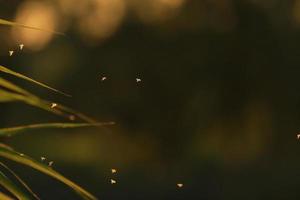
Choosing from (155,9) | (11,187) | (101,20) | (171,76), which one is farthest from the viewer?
(171,76)

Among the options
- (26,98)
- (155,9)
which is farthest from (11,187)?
(155,9)

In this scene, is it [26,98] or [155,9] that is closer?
[26,98]

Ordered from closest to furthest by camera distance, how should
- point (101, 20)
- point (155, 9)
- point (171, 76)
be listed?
point (155, 9), point (101, 20), point (171, 76)

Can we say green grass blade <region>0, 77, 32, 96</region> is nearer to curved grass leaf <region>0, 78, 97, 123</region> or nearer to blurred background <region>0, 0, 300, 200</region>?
curved grass leaf <region>0, 78, 97, 123</region>

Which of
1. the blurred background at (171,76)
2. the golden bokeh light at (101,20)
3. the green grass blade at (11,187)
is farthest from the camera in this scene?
the golden bokeh light at (101,20)

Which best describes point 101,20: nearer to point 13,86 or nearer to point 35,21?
point 35,21

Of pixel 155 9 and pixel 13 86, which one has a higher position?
pixel 155 9

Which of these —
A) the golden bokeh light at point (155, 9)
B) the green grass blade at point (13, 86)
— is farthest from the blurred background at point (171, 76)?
the green grass blade at point (13, 86)

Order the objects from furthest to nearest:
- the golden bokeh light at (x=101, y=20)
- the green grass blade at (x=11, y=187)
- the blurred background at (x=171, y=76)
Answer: the golden bokeh light at (x=101, y=20), the blurred background at (x=171, y=76), the green grass blade at (x=11, y=187)

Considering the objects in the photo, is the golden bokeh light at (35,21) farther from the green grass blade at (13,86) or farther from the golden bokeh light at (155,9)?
the green grass blade at (13,86)
